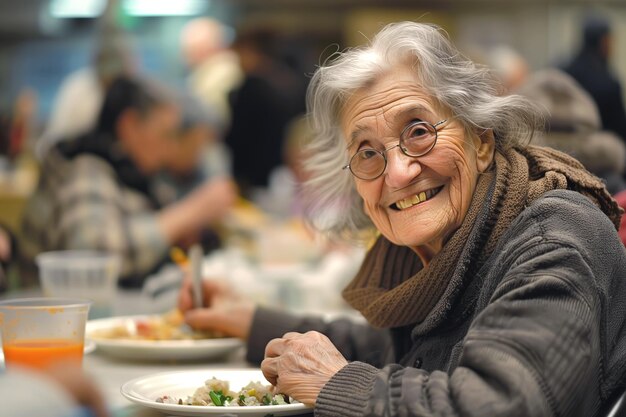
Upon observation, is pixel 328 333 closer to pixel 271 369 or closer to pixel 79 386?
pixel 271 369

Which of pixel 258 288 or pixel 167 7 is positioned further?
pixel 167 7

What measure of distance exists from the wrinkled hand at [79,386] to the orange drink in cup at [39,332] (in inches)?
28.1

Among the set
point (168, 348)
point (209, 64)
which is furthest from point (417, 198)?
point (209, 64)

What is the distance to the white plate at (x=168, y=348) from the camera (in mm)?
2268

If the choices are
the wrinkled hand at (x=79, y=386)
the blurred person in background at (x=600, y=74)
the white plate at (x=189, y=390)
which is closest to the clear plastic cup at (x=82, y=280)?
the white plate at (x=189, y=390)

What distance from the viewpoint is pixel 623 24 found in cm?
999

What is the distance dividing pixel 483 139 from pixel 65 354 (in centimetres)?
89

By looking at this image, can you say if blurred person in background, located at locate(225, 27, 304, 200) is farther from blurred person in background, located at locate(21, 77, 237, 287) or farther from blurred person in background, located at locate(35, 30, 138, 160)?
blurred person in background, located at locate(21, 77, 237, 287)

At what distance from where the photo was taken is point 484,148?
1.82 metres

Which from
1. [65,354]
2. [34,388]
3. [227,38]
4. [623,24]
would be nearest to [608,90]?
[65,354]

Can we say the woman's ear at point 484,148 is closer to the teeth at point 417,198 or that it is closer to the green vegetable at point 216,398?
the teeth at point 417,198

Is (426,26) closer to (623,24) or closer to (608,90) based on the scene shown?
(608,90)

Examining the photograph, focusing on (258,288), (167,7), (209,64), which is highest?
(167,7)

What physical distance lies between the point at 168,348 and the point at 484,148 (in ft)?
3.07
